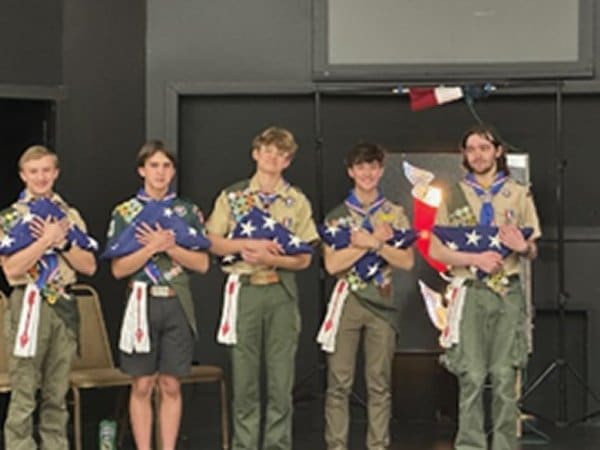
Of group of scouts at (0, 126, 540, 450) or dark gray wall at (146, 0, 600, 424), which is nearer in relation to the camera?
group of scouts at (0, 126, 540, 450)

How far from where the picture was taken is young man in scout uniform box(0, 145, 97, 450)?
561cm

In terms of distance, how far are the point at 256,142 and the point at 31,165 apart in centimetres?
100

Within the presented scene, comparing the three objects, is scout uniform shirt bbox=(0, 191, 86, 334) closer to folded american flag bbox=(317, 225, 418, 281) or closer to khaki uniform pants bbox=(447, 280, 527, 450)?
folded american flag bbox=(317, 225, 418, 281)

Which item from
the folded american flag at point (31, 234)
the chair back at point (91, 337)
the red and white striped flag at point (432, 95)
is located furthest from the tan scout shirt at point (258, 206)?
the red and white striped flag at point (432, 95)

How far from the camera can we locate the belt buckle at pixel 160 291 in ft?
18.9

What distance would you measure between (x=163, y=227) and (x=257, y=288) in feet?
1.62

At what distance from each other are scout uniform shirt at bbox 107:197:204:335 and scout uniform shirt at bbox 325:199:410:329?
26.1 inches

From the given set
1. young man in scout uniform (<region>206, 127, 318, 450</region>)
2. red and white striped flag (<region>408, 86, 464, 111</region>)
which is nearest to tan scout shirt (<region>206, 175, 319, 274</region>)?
young man in scout uniform (<region>206, 127, 318, 450</region>)

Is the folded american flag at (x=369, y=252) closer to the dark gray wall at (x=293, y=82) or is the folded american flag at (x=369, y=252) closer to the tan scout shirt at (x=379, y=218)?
the tan scout shirt at (x=379, y=218)

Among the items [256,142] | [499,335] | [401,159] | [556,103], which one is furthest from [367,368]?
[556,103]

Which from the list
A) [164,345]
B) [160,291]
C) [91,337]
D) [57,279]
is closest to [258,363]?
[164,345]

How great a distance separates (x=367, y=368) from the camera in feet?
19.8

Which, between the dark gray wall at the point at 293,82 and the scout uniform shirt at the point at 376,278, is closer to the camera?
the scout uniform shirt at the point at 376,278

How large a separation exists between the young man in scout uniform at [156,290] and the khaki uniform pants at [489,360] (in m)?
1.17
